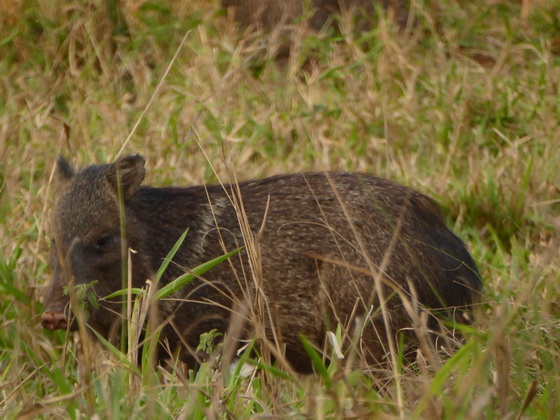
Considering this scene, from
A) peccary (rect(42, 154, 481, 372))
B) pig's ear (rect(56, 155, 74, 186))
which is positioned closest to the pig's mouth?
peccary (rect(42, 154, 481, 372))

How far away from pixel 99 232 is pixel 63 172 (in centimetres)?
40

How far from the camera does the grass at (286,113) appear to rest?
5.11m

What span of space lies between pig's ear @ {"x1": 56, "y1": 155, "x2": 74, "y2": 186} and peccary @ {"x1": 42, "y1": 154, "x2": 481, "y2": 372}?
0.06 meters

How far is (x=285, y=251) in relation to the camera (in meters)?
4.28

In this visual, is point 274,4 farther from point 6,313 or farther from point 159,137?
point 6,313

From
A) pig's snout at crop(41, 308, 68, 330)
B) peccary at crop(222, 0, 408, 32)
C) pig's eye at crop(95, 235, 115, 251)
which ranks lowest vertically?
pig's snout at crop(41, 308, 68, 330)

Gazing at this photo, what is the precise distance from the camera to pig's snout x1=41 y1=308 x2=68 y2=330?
3896 mm

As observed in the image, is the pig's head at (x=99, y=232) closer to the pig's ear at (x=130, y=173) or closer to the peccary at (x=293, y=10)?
the pig's ear at (x=130, y=173)

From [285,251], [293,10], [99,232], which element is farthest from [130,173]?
[293,10]

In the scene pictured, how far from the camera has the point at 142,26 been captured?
748 cm

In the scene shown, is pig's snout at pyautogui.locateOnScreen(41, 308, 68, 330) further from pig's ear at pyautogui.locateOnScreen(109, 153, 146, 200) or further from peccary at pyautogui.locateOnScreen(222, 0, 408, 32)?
peccary at pyautogui.locateOnScreen(222, 0, 408, 32)

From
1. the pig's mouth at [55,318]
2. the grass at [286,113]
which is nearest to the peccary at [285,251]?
the pig's mouth at [55,318]

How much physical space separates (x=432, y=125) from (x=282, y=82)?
106 centimetres

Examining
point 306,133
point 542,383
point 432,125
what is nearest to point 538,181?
point 432,125
